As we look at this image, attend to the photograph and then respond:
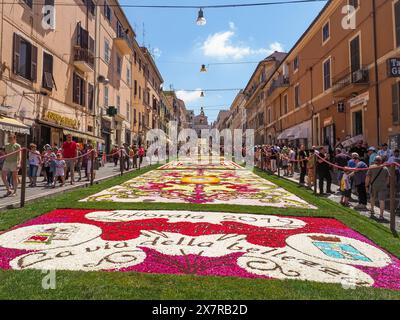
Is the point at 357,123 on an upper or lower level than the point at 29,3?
lower

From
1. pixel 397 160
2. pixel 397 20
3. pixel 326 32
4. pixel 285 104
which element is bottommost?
pixel 397 160

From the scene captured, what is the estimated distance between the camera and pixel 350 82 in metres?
18.2

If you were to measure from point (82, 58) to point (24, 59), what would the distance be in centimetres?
615

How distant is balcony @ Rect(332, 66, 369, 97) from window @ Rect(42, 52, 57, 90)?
1659 centimetres

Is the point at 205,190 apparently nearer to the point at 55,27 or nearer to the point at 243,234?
the point at 243,234

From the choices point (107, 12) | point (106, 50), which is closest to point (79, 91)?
point (106, 50)

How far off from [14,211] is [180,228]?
3986 millimetres

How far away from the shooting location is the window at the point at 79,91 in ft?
71.3

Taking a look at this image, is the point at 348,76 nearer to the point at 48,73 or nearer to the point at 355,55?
the point at 355,55

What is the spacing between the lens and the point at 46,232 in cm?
562

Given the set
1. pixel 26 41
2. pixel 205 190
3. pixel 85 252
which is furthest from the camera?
pixel 26 41

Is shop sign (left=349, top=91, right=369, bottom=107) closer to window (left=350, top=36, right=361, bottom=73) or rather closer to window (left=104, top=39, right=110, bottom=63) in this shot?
window (left=350, top=36, right=361, bottom=73)

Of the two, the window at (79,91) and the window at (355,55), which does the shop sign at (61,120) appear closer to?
the window at (79,91)

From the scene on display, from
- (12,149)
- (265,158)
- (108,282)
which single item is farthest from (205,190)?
(265,158)
